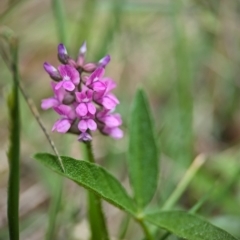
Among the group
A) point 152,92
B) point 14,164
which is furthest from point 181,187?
point 152,92

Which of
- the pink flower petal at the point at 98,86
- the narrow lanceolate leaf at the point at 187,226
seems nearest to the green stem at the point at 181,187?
the narrow lanceolate leaf at the point at 187,226

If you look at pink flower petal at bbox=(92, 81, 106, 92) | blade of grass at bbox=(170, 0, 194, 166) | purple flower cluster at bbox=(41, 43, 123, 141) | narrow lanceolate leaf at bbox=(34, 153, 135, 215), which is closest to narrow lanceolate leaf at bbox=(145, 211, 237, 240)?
narrow lanceolate leaf at bbox=(34, 153, 135, 215)

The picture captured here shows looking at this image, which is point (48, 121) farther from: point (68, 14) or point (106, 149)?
point (68, 14)

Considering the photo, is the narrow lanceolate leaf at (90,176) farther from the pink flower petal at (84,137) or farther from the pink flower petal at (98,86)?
the pink flower petal at (98,86)

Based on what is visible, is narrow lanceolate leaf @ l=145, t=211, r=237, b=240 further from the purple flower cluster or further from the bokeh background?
the bokeh background

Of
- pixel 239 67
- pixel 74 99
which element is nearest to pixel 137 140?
pixel 74 99

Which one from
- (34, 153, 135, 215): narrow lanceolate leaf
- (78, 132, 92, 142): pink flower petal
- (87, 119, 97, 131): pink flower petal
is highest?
(87, 119, 97, 131): pink flower petal
